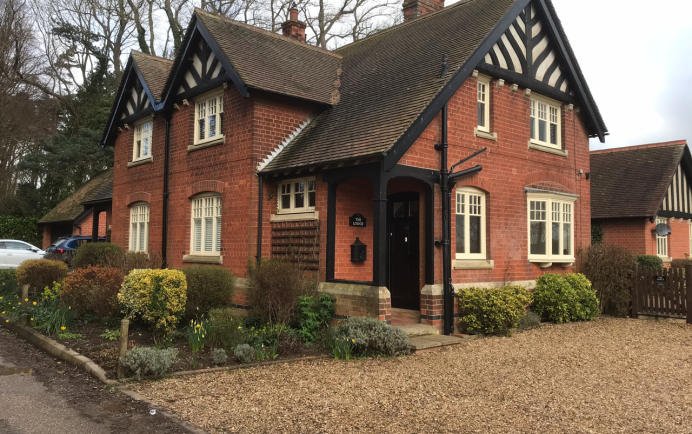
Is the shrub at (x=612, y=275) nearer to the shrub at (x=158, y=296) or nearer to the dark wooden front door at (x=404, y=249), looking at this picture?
the dark wooden front door at (x=404, y=249)

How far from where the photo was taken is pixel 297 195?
498 inches

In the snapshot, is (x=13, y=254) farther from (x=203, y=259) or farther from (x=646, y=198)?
(x=646, y=198)

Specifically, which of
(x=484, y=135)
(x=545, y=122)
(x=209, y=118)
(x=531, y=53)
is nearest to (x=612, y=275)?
(x=545, y=122)

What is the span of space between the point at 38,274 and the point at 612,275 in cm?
1430

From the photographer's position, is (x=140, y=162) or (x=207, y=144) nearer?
(x=207, y=144)

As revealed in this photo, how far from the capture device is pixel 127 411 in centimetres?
597

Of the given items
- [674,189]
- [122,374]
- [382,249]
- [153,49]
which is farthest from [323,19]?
[122,374]

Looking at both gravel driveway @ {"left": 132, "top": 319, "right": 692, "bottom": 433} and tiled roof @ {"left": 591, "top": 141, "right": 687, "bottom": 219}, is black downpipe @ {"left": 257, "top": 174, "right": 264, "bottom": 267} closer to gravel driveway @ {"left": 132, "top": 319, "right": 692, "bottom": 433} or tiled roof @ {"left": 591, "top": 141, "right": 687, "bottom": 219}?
gravel driveway @ {"left": 132, "top": 319, "right": 692, "bottom": 433}

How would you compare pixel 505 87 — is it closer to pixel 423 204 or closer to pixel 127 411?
pixel 423 204

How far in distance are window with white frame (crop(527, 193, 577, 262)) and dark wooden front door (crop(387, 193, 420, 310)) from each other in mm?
3033

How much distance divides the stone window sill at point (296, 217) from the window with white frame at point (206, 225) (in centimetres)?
192

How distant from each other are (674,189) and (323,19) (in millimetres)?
19268

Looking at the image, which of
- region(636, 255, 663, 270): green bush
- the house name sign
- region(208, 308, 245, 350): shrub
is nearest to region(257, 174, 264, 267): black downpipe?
the house name sign

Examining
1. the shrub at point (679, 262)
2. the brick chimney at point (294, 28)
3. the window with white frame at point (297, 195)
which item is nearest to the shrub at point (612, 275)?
the shrub at point (679, 262)
